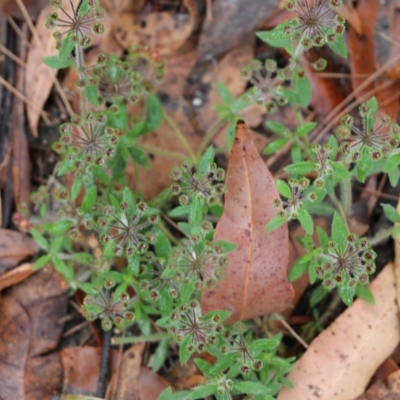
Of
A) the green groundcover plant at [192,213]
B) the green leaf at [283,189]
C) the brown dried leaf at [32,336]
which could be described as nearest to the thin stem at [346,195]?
the green groundcover plant at [192,213]

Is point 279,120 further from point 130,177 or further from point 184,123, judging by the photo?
point 130,177

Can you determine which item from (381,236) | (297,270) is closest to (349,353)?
(297,270)

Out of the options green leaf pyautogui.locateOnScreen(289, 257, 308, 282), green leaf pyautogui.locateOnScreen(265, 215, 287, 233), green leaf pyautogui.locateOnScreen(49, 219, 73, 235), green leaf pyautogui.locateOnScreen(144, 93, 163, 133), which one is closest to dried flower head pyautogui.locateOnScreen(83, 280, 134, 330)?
green leaf pyautogui.locateOnScreen(49, 219, 73, 235)

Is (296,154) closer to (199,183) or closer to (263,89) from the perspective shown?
(263,89)

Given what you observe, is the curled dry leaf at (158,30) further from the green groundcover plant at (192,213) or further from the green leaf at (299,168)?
the green leaf at (299,168)

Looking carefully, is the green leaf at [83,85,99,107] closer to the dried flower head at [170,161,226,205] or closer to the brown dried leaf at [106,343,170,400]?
the dried flower head at [170,161,226,205]

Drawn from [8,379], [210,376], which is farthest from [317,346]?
[8,379]
